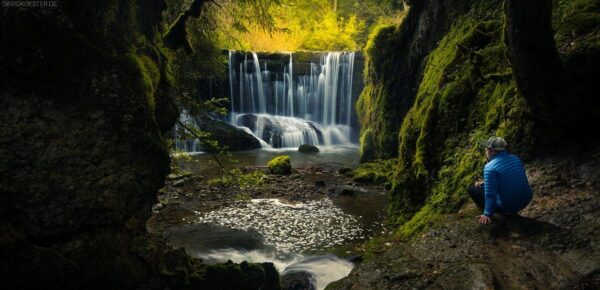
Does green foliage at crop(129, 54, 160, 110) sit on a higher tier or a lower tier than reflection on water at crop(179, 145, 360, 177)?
higher

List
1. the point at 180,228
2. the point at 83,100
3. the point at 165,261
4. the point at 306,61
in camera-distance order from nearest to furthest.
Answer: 1. the point at 83,100
2. the point at 165,261
3. the point at 180,228
4. the point at 306,61

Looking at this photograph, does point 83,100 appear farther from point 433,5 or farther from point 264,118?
point 264,118

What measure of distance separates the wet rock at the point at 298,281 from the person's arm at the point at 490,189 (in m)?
3.64

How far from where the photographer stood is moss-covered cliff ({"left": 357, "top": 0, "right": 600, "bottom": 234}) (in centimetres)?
668

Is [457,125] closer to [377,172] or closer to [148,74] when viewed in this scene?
[148,74]

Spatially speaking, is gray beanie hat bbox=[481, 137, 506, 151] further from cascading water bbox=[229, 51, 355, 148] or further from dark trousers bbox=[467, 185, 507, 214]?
cascading water bbox=[229, 51, 355, 148]

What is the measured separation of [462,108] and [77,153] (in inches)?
271

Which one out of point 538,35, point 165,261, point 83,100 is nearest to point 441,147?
point 538,35

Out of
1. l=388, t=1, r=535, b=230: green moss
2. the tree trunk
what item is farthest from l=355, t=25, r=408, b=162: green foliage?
the tree trunk

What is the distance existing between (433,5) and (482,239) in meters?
10.1

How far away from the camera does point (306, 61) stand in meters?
28.4

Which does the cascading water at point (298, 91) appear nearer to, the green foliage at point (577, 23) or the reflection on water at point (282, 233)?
the reflection on water at point (282, 233)

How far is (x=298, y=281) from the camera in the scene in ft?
25.6

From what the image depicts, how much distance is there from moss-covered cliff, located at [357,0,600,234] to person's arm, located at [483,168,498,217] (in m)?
1.51
